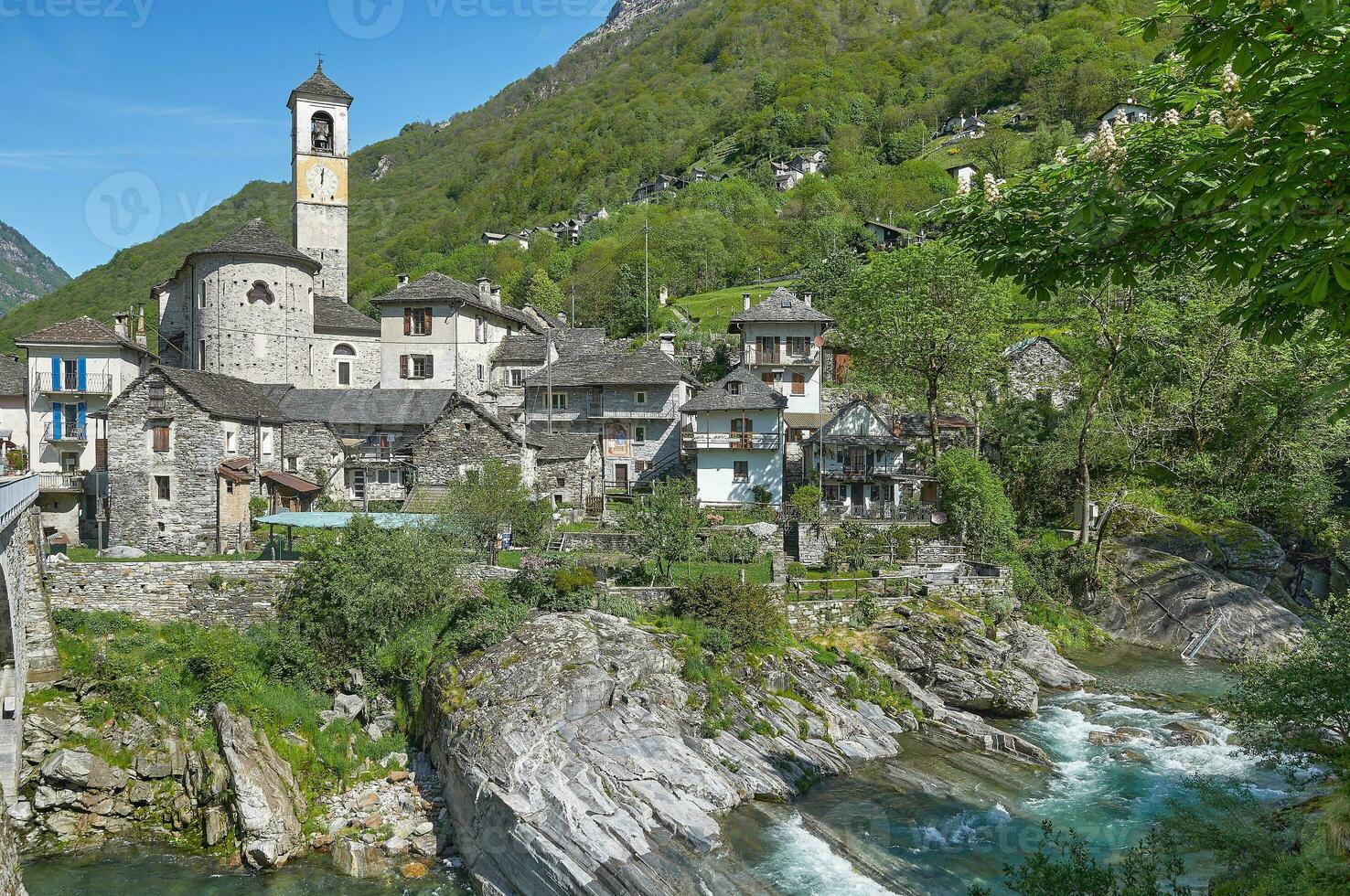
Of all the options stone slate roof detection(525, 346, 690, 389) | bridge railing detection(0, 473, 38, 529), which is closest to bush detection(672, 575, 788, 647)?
bridge railing detection(0, 473, 38, 529)

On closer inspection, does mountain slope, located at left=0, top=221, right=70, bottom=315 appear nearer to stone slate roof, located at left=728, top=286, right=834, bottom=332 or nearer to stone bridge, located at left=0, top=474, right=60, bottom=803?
stone slate roof, located at left=728, top=286, right=834, bottom=332

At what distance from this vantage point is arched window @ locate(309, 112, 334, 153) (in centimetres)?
5722

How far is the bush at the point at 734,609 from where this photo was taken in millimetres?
25562

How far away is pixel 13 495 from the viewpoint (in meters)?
17.1

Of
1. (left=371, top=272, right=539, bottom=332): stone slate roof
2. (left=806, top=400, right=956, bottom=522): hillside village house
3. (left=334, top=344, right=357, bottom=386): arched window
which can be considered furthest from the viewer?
(left=334, top=344, right=357, bottom=386): arched window

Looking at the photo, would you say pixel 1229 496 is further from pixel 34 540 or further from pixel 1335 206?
pixel 34 540

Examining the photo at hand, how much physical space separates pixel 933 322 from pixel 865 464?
25.5ft

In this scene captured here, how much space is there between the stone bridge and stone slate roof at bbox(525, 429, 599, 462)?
782 inches

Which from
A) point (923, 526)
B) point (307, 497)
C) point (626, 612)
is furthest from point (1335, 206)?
point (307, 497)

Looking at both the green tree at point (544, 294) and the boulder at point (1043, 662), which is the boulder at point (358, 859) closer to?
the boulder at point (1043, 662)

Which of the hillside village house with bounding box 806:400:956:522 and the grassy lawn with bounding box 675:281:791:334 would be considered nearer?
the hillside village house with bounding box 806:400:956:522

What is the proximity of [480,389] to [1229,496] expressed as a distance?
129 feet

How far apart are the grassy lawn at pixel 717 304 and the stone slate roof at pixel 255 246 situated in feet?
103

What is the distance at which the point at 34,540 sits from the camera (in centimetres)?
2562
